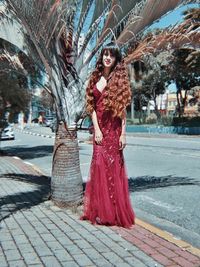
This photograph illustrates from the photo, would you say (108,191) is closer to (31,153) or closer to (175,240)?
(175,240)

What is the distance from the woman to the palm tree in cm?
92

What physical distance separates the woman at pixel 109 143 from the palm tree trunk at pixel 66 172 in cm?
95

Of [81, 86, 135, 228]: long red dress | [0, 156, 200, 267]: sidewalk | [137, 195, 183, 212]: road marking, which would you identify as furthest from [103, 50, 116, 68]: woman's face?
[137, 195, 183, 212]: road marking

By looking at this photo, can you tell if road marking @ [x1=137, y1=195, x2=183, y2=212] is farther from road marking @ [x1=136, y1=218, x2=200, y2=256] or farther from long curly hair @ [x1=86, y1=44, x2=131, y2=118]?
long curly hair @ [x1=86, y1=44, x2=131, y2=118]

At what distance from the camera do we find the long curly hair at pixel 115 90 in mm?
6137

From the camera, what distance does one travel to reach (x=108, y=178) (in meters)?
6.27

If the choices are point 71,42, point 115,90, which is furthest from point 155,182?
point 115,90

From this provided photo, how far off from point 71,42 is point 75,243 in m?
3.28

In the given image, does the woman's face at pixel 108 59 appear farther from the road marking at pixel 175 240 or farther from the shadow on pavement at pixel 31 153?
the shadow on pavement at pixel 31 153

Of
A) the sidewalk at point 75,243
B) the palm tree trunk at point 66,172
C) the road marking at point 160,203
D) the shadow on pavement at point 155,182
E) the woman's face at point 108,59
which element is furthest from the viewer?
the shadow on pavement at point 155,182

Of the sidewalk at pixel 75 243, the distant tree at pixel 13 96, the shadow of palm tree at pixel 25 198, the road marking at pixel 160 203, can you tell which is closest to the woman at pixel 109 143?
the sidewalk at pixel 75 243

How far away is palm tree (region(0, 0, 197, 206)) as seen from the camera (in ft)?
22.6

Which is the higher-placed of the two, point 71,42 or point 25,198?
point 71,42

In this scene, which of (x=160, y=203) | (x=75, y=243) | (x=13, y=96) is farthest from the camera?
(x=13, y=96)
